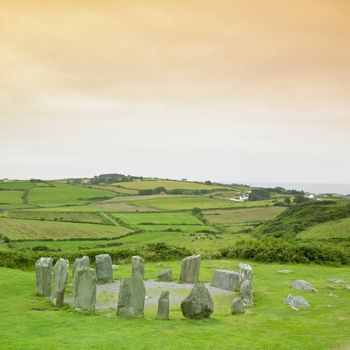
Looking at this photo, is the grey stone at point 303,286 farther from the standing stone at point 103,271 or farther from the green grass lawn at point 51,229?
the green grass lawn at point 51,229

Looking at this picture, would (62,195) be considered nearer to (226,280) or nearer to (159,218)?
(159,218)

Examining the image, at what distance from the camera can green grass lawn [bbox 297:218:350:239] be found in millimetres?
64125

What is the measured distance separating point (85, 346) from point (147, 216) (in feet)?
255

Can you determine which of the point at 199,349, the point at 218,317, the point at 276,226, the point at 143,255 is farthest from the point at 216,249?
the point at 276,226

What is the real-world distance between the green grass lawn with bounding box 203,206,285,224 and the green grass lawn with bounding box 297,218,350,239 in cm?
2167

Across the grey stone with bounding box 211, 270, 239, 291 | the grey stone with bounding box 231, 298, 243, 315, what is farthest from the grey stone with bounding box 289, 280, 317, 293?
the grey stone with bounding box 231, 298, 243, 315

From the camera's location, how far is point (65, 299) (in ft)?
80.3

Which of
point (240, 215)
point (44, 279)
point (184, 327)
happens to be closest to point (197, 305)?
point (184, 327)

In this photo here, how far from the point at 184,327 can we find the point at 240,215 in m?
81.3

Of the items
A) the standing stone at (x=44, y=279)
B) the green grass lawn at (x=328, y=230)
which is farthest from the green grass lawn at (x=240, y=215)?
the standing stone at (x=44, y=279)

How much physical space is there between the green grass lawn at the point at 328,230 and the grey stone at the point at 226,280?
123ft

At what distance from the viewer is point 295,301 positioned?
2320 centimetres

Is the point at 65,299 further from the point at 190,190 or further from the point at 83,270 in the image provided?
the point at 190,190

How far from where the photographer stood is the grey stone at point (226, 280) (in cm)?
2809
